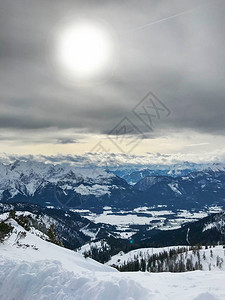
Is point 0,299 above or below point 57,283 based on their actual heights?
below

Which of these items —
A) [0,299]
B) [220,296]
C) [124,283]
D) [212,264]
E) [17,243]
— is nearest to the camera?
[220,296]

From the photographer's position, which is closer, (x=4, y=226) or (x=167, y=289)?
(x=167, y=289)

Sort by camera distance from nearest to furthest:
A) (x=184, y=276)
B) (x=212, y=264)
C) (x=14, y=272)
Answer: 1. (x=14, y=272)
2. (x=184, y=276)
3. (x=212, y=264)

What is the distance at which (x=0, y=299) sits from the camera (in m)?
14.9

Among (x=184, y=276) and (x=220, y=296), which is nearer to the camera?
(x=220, y=296)

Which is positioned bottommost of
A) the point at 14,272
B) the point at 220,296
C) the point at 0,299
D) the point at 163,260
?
the point at 163,260

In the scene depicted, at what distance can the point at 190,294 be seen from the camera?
44.5 ft

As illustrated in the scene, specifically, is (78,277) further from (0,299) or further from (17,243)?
(17,243)

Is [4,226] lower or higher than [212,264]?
higher

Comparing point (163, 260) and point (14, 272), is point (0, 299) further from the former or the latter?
point (163, 260)

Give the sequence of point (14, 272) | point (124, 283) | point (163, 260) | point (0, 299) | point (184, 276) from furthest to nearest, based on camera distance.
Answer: point (163, 260), point (184, 276), point (14, 272), point (0, 299), point (124, 283)

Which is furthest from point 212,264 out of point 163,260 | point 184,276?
point 184,276

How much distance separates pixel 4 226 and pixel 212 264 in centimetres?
16209

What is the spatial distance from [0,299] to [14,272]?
1.83m
